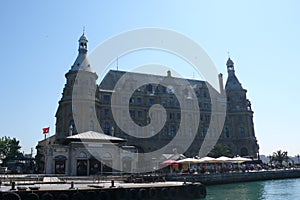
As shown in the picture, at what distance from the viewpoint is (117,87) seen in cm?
6681

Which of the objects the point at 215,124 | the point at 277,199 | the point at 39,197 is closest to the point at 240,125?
the point at 215,124

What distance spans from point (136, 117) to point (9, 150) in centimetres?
3372

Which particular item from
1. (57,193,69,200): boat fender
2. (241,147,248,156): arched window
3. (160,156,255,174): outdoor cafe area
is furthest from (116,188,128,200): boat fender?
(241,147,248,156): arched window

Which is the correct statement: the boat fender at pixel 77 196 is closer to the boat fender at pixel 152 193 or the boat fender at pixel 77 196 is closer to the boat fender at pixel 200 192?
the boat fender at pixel 152 193

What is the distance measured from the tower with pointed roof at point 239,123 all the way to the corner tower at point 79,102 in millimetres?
36883

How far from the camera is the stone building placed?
45.4 metres

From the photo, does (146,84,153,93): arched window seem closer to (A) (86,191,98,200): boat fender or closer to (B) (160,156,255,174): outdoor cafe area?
(B) (160,156,255,174): outdoor cafe area

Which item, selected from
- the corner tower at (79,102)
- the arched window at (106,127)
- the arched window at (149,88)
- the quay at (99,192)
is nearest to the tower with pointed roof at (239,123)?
the arched window at (149,88)

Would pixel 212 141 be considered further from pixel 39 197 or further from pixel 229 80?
pixel 39 197

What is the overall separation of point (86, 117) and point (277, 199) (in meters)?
38.6

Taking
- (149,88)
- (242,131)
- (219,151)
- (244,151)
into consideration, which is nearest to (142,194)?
(219,151)

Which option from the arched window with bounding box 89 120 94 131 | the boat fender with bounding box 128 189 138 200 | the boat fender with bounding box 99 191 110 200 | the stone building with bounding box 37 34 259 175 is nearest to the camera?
the boat fender with bounding box 99 191 110 200

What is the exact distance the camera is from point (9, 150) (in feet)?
239

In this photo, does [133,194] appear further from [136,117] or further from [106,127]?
[136,117]
